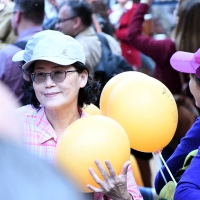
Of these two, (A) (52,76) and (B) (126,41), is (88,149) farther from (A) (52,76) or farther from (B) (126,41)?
(B) (126,41)

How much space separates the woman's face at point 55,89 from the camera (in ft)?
9.02

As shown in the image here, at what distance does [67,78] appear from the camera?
110 inches

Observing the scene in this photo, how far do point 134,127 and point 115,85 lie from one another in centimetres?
27

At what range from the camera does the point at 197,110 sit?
4.36 metres

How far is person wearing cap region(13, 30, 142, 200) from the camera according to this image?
8.91 feet

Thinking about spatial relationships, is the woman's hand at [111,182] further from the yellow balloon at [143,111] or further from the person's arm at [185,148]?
the person's arm at [185,148]

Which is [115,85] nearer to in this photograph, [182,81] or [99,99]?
[99,99]

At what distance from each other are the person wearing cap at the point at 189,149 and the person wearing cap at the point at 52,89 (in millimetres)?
276

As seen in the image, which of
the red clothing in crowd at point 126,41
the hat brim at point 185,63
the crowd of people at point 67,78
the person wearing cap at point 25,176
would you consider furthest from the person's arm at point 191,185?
the red clothing in crowd at point 126,41

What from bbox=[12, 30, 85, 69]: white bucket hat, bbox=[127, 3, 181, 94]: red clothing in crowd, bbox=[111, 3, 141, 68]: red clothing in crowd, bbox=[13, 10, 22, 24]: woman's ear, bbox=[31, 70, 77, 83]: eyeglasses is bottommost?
bbox=[111, 3, 141, 68]: red clothing in crowd

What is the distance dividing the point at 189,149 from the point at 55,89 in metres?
0.79

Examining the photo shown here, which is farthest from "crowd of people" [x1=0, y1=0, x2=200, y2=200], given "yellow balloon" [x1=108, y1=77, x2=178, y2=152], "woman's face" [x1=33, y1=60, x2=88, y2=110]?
"yellow balloon" [x1=108, y1=77, x2=178, y2=152]

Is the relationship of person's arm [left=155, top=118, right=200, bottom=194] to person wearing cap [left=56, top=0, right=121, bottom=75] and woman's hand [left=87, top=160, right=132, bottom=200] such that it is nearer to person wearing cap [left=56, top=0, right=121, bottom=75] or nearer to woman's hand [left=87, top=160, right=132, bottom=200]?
woman's hand [left=87, top=160, right=132, bottom=200]

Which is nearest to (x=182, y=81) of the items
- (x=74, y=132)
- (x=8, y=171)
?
(x=74, y=132)
